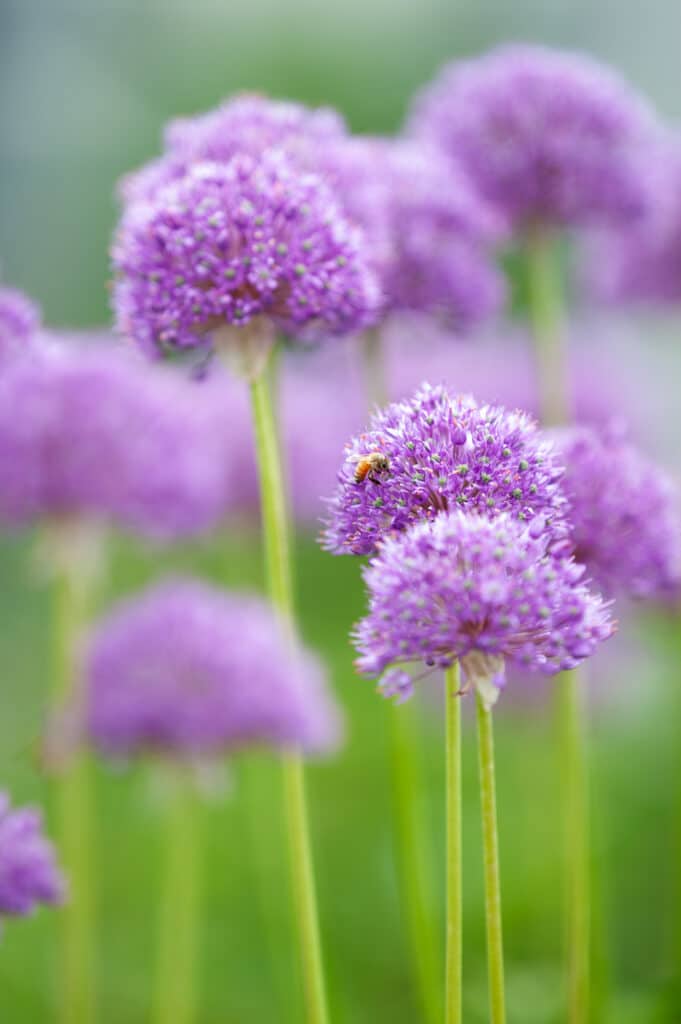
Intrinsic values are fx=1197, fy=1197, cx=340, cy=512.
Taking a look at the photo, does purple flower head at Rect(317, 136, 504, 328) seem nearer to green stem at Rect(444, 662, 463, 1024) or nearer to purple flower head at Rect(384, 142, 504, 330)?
purple flower head at Rect(384, 142, 504, 330)

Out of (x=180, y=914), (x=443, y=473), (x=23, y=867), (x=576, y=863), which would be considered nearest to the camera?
(x=443, y=473)

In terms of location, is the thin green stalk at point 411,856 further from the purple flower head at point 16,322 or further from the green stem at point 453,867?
the green stem at point 453,867

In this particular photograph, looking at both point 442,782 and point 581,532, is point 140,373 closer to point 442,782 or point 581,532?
point 581,532

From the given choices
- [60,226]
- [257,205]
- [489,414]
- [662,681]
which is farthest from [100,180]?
[489,414]

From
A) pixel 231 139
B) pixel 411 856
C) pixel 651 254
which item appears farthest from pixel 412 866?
pixel 651 254

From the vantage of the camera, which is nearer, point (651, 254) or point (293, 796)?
point (293, 796)

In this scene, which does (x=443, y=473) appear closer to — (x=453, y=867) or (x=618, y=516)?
(x=453, y=867)

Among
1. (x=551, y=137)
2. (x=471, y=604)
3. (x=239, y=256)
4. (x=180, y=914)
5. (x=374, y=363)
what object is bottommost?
(x=180, y=914)
